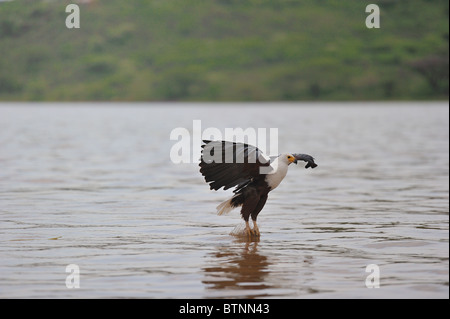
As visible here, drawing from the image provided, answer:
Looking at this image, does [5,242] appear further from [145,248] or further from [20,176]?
[20,176]

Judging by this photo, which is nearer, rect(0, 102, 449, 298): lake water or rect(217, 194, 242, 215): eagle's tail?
rect(0, 102, 449, 298): lake water

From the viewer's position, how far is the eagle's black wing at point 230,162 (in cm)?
1136

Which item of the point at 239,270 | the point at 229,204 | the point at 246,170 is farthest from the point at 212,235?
the point at 239,270

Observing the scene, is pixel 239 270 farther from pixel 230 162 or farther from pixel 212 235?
pixel 212 235

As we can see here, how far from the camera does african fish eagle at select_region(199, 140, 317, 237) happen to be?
11.4 metres

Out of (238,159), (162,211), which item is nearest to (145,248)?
(238,159)

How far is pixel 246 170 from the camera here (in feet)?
37.8

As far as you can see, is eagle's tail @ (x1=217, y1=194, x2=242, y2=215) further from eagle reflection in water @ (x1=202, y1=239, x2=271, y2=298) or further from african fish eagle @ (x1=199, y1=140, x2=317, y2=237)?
eagle reflection in water @ (x1=202, y1=239, x2=271, y2=298)

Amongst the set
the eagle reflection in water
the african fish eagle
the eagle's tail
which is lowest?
the eagle reflection in water

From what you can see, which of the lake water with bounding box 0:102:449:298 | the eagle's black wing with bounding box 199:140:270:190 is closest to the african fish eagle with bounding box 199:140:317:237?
the eagle's black wing with bounding box 199:140:270:190

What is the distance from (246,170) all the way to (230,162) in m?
0.25

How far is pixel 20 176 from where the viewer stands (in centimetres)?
2050

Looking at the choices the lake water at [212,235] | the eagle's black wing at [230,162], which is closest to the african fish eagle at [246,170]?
the eagle's black wing at [230,162]

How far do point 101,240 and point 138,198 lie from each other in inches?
192
